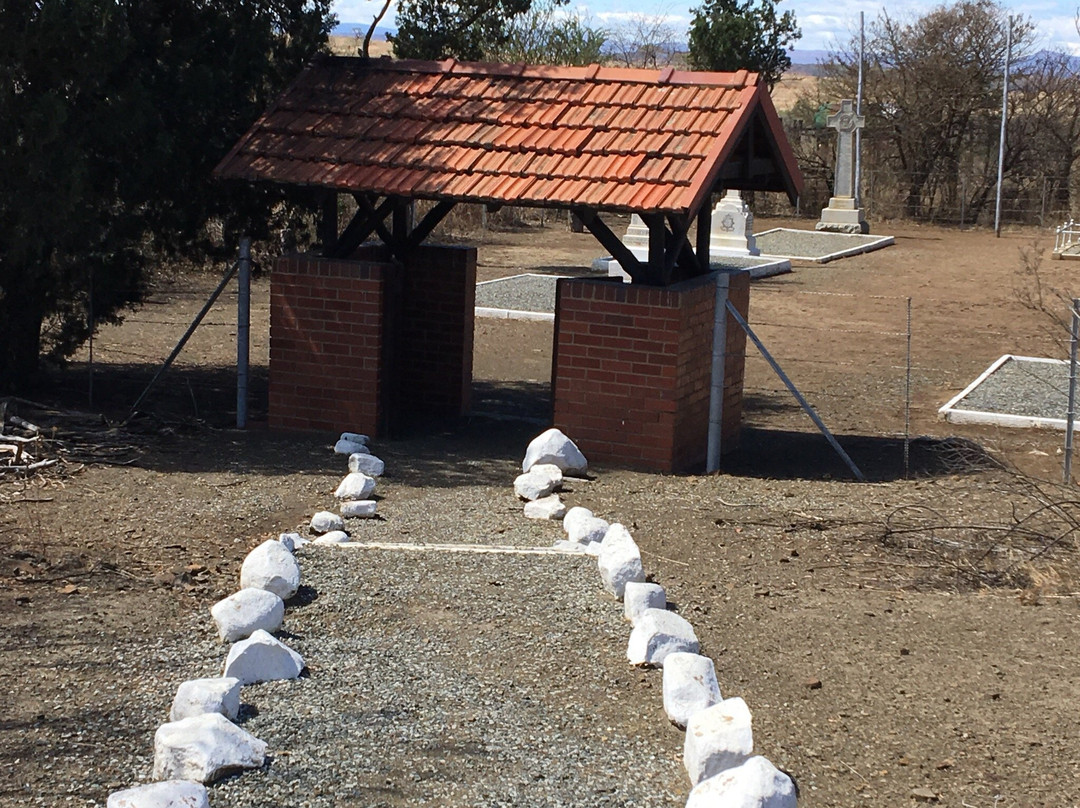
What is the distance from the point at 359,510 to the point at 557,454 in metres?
1.80

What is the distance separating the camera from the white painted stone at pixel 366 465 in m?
9.42

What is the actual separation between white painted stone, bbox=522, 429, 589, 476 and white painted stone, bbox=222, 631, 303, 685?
4226mm

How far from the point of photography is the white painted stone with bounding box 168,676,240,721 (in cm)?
496

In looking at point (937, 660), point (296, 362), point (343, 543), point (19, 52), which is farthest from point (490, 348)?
point (937, 660)

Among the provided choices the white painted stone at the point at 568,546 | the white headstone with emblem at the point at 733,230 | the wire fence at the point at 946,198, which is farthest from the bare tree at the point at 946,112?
the white painted stone at the point at 568,546

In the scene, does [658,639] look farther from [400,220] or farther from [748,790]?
[400,220]

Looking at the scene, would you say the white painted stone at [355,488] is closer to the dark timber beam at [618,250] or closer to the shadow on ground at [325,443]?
the shadow on ground at [325,443]

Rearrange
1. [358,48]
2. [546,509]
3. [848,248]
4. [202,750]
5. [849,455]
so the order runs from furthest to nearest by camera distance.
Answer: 1. [848,248]
2. [358,48]
3. [849,455]
4. [546,509]
5. [202,750]

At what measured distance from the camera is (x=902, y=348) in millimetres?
17391

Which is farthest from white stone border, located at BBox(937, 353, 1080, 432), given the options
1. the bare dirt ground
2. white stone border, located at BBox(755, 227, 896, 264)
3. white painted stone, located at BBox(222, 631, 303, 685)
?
white stone border, located at BBox(755, 227, 896, 264)

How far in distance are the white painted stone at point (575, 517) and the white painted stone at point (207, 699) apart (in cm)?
312

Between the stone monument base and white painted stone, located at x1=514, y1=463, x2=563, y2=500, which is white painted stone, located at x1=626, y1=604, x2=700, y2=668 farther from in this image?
the stone monument base

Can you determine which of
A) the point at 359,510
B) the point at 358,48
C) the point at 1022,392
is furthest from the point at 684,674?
the point at 358,48

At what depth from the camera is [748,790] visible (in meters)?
4.26
